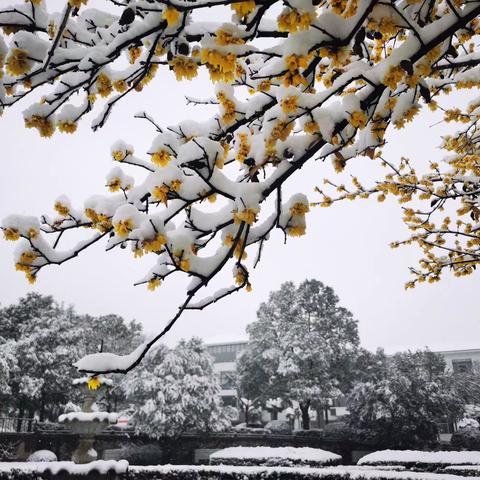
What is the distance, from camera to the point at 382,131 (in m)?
2.51

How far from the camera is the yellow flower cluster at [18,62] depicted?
6.23 feet

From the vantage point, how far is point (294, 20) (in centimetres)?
163

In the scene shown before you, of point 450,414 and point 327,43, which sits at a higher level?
point 327,43

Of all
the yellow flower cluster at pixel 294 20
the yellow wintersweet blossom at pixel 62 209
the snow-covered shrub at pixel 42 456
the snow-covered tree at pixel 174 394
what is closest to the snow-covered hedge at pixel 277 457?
the snow-covered tree at pixel 174 394

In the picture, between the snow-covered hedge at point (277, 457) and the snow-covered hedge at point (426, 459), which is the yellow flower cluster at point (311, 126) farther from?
the snow-covered hedge at point (277, 457)

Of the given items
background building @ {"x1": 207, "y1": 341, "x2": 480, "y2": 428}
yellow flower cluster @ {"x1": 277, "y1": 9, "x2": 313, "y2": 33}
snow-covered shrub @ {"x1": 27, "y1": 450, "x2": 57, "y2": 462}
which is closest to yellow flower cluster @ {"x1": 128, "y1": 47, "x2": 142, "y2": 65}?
yellow flower cluster @ {"x1": 277, "y1": 9, "x2": 313, "y2": 33}

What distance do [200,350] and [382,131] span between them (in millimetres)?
21779

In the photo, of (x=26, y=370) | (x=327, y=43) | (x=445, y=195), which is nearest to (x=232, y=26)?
(x=327, y=43)

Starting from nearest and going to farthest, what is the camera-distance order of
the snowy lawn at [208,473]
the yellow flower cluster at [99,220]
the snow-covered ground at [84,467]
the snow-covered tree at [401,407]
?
the yellow flower cluster at [99,220]
the snow-covered ground at [84,467]
the snowy lawn at [208,473]
the snow-covered tree at [401,407]

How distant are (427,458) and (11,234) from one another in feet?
52.0

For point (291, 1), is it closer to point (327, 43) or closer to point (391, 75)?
point (327, 43)

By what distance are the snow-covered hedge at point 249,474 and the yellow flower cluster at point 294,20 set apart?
30.2 feet

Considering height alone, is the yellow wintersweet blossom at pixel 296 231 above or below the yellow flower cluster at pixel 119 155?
below

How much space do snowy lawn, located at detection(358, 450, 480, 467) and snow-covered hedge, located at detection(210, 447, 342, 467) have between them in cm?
158
